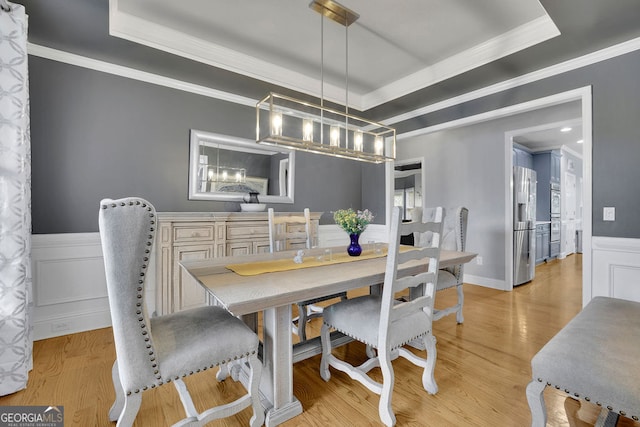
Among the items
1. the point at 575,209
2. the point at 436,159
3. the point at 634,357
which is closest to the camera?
the point at 634,357

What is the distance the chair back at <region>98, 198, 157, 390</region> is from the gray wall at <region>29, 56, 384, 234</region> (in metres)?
2.15

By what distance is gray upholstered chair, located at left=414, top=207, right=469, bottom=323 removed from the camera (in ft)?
8.68

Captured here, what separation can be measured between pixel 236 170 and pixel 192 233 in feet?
3.33

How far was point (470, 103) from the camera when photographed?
3.43 m

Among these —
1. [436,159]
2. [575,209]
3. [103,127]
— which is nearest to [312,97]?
[103,127]

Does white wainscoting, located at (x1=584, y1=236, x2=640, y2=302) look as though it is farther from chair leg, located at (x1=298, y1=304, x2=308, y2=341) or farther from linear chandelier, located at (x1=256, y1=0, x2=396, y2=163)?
chair leg, located at (x1=298, y1=304, x2=308, y2=341)

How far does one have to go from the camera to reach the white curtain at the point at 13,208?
69.4 inches

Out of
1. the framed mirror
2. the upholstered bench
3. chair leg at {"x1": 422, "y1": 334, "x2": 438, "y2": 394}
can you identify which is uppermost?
the framed mirror

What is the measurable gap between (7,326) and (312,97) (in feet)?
11.0

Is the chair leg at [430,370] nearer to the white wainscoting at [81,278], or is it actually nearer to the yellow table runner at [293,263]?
the yellow table runner at [293,263]

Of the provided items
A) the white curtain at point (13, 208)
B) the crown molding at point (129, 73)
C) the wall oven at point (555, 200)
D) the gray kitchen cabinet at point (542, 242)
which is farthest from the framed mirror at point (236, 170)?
the wall oven at point (555, 200)

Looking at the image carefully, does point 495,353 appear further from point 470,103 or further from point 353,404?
point 470,103

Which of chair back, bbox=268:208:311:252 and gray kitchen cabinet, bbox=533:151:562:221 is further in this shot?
gray kitchen cabinet, bbox=533:151:562:221
